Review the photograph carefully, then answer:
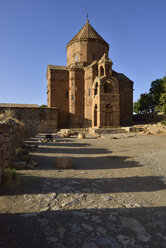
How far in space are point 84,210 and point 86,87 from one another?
23741mm

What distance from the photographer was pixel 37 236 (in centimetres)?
223

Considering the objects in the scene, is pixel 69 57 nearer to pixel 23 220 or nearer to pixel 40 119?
pixel 40 119

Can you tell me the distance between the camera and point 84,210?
2.98 m

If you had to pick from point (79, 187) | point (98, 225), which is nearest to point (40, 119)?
point (79, 187)

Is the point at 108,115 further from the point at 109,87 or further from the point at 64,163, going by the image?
the point at 64,163

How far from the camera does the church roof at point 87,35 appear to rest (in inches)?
1066

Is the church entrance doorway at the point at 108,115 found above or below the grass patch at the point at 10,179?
above

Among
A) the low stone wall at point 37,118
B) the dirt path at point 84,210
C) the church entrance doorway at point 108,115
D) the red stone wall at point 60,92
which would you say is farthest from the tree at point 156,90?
the dirt path at point 84,210

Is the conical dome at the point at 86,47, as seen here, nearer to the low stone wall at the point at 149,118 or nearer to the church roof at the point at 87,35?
the church roof at the point at 87,35

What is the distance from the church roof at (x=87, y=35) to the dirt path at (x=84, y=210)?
27280mm

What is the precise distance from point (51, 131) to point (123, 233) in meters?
20.3

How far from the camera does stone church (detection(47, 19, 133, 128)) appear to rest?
2236cm

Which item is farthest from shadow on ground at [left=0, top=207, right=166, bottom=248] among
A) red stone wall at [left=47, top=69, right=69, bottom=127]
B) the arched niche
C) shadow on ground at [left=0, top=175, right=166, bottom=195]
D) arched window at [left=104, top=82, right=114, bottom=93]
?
red stone wall at [left=47, top=69, right=69, bottom=127]

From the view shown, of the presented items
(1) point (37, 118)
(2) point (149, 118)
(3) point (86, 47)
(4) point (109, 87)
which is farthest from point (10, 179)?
(2) point (149, 118)
